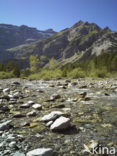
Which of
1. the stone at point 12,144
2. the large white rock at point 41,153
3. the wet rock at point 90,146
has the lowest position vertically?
the wet rock at point 90,146

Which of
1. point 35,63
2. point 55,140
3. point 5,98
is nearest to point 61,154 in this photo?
point 55,140

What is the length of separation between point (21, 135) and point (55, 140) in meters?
0.79

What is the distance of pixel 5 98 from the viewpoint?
586 cm

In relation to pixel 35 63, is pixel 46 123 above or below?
below

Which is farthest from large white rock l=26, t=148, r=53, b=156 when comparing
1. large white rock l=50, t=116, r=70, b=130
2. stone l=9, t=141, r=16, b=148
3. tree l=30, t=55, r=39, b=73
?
tree l=30, t=55, r=39, b=73

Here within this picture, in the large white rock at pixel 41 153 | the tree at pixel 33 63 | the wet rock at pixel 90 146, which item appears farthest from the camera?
the tree at pixel 33 63

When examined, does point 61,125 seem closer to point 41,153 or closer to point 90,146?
point 90,146

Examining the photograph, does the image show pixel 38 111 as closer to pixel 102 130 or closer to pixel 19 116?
pixel 19 116

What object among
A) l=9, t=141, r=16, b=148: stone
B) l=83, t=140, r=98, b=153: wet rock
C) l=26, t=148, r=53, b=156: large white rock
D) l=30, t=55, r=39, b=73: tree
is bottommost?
l=83, t=140, r=98, b=153: wet rock

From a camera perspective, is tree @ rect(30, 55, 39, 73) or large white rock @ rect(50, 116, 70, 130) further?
tree @ rect(30, 55, 39, 73)

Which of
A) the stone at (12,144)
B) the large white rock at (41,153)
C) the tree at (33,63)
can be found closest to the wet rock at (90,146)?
the large white rock at (41,153)

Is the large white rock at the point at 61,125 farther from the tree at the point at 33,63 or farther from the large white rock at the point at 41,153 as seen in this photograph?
the tree at the point at 33,63

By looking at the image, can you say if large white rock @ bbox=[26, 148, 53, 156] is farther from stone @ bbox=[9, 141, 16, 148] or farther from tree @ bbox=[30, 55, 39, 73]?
tree @ bbox=[30, 55, 39, 73]

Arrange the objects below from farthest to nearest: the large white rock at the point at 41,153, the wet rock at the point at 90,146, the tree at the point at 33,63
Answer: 1. the tree at the point at 33,63
2. the wet rock at the point at 90,146
3. the large white rock at the point at 41,153
